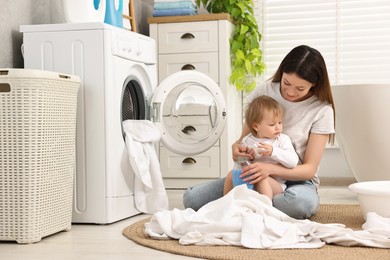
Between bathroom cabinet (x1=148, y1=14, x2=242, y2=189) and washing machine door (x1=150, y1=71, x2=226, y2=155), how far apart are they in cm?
76

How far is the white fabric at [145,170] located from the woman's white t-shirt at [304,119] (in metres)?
0.58

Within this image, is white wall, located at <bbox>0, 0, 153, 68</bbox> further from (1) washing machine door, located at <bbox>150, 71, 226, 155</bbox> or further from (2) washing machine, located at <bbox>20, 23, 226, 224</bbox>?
(1) washing machine door, located at <bbox>150, 71, 226, 155</bbox>

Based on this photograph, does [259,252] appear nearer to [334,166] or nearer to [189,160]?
[189,160]

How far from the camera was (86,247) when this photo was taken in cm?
222

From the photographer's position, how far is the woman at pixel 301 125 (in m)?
2.59

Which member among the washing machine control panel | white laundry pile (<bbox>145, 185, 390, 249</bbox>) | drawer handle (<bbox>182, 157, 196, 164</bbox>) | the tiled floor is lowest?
the tiled floor

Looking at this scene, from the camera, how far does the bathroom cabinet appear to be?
4078 millimetres

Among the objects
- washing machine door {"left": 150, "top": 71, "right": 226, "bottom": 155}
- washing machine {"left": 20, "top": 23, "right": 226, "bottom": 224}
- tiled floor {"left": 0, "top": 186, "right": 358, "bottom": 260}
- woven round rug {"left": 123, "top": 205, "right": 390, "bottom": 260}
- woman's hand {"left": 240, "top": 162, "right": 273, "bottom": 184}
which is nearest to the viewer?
woven round rug {"left": 123, "top": 205, "right": 390, "bottom": 260}

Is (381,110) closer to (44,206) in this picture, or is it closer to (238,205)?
(238,205)

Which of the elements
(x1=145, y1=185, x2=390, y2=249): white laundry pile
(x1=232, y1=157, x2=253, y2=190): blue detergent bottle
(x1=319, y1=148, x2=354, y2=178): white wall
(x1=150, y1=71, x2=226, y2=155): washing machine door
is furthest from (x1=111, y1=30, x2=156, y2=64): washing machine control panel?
(x1=319, y1=148, x2=354, y2=178): white wall

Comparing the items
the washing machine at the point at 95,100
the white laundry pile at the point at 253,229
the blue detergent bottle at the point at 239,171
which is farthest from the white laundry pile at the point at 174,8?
the white laundry pile at the point at 253,229

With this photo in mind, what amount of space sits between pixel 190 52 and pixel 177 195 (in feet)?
2.89

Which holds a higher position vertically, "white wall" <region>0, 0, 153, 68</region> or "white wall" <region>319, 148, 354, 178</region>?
"white wall" <region>0, 0, 153, 68</region>

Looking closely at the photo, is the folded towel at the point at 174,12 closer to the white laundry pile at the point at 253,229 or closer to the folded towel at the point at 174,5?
the folded towel at the point at 174,5
